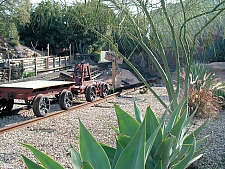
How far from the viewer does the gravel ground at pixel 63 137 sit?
17.7 ft

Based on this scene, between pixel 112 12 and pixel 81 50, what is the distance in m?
35.1

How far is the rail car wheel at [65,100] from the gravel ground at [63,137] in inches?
14.5

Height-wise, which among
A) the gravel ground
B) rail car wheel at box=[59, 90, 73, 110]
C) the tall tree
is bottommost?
the gravel ground

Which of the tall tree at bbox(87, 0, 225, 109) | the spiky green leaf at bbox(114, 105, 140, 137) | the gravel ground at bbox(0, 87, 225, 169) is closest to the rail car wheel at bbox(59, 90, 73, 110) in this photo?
the gravel ground at bbox(0, 87, 225, 169)

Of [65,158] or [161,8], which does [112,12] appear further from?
[65,158]

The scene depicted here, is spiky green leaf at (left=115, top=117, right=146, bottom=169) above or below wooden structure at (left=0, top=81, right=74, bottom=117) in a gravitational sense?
above

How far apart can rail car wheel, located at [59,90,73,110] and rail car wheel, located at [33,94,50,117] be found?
0.77 m

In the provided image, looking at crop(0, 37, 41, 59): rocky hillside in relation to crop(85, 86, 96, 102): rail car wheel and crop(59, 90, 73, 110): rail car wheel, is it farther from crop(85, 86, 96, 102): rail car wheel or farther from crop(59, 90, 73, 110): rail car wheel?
crop(59, 90, 73, 110): rail car wheel

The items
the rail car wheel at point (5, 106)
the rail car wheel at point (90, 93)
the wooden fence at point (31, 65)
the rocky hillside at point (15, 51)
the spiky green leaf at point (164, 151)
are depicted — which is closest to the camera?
the spiky green leaf at point (164, 151)

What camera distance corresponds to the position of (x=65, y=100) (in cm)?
1066

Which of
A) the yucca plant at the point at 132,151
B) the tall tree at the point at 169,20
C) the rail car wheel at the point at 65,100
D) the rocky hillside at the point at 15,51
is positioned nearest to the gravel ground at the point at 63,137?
the rail car wheel at the point at 65,100

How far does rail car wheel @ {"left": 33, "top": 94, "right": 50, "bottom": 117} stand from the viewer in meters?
9.20

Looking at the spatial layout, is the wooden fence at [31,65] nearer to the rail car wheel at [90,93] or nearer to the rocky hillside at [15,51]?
the rail car wheel at [90,93]

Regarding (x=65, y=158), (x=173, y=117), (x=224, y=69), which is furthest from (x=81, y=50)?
(x=173, y=117)
